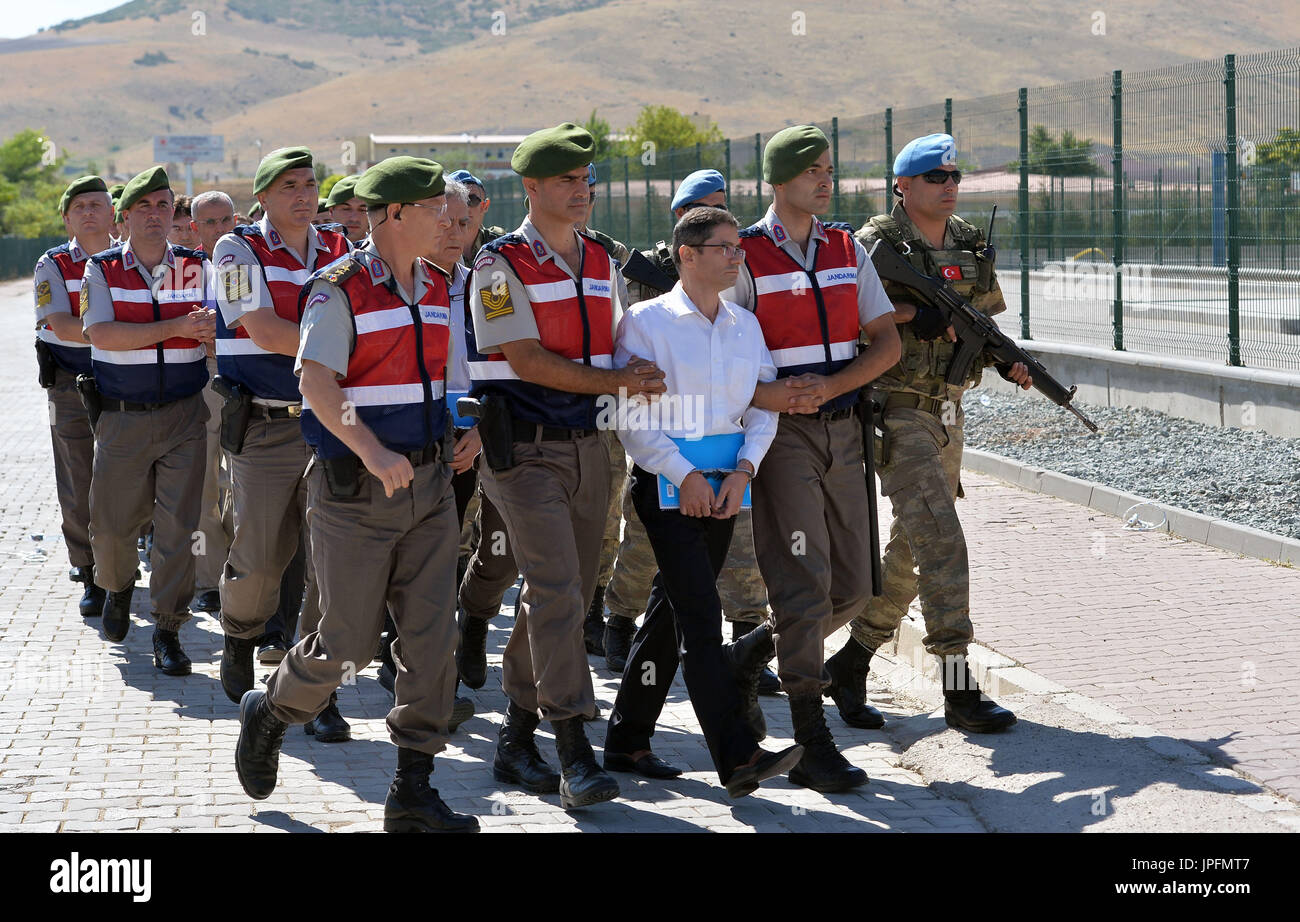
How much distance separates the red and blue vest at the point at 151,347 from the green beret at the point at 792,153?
3312 mm

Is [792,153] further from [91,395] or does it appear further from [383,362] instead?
[91,395]

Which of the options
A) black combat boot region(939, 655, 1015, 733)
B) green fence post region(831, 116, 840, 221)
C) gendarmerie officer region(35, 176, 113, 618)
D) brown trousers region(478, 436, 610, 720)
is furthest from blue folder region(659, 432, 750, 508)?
green fence post region(831, 116, 840, 221)

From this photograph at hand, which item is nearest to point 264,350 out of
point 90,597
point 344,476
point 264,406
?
point 264,406

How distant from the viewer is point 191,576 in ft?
25.1

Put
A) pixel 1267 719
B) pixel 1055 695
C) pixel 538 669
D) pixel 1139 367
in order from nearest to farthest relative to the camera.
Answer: pixel 538 669, pixel 1267 719, pixel 1055 695, pixel 1139 367

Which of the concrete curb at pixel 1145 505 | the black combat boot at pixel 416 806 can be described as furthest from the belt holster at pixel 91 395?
the concrete curb at pixel 1145 505

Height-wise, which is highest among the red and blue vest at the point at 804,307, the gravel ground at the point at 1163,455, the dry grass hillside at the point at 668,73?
the dry grass hillside at the point at 668,73

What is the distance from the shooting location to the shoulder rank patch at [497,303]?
552 centimetres

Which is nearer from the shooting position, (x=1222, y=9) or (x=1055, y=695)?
(x=1055, y=695)

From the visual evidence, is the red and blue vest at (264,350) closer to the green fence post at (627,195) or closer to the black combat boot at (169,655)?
the black combat boot at (169,655)

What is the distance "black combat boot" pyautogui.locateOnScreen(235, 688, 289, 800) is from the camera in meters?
5.29

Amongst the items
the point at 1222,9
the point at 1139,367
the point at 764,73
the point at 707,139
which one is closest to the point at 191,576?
the point at 1139,367
